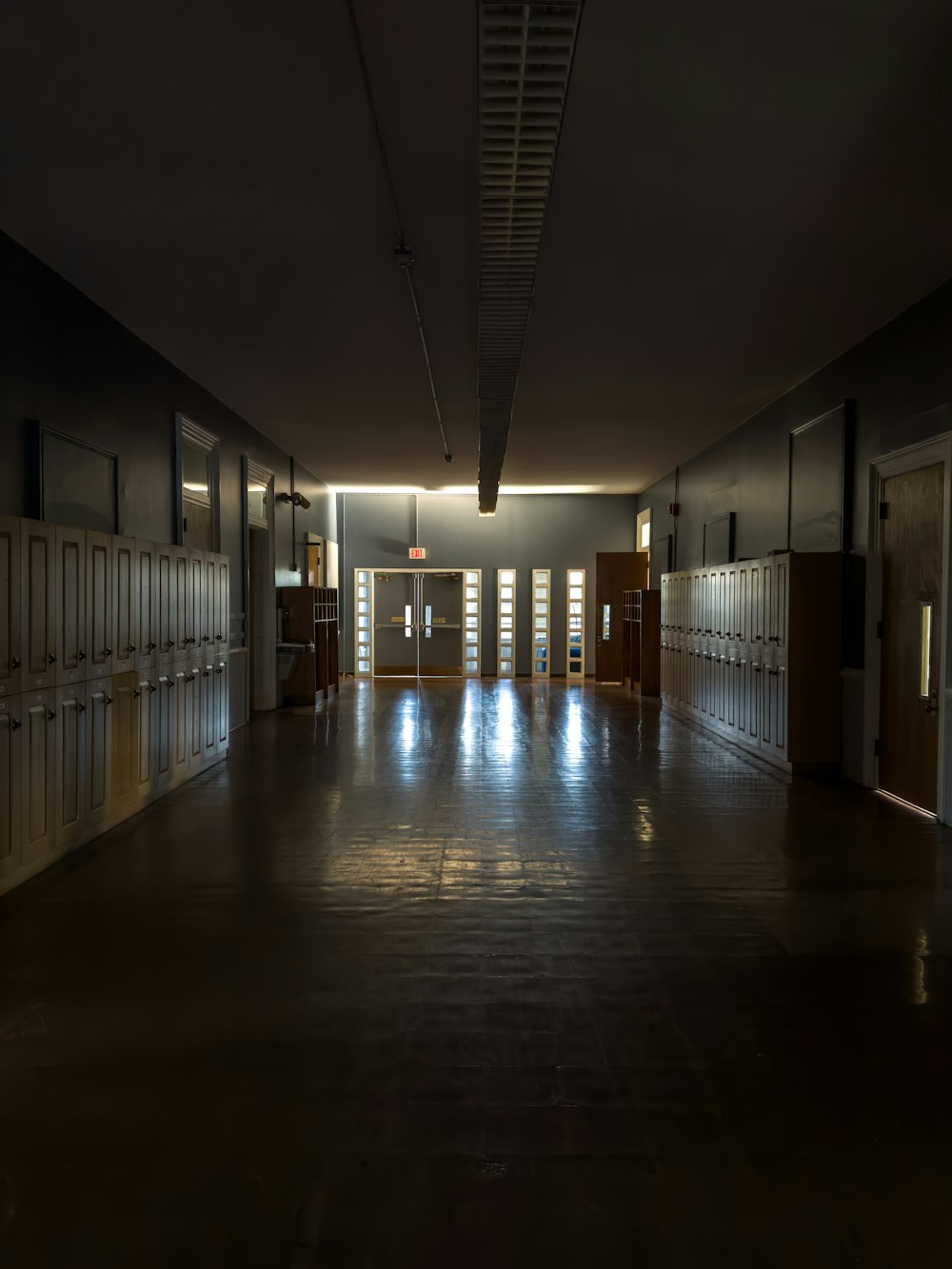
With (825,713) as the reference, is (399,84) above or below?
above

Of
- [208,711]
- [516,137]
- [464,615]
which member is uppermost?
[516,137]

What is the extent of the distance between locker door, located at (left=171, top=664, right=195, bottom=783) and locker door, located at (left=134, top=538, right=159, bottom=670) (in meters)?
0.54

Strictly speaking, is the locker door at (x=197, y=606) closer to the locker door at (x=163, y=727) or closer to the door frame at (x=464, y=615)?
the locker door at (x=163, y=727)

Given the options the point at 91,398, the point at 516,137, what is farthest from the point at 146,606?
the point at 516,137

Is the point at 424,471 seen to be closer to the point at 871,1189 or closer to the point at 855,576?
the point at 855,576

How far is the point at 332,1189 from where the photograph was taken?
218 centimetres

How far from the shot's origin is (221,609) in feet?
28.4

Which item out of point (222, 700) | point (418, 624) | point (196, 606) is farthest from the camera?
point (418, 624)

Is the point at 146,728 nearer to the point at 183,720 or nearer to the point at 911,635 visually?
the point at 183,720

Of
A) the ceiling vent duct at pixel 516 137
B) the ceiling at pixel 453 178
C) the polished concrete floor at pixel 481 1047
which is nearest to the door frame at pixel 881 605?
the polished concrete floor at pixel 481 1047

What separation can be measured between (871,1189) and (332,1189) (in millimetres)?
1329

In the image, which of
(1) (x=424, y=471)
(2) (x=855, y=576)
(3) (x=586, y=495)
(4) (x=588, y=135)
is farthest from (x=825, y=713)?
(3) (x=586, y=495)

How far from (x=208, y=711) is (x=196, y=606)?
1033 millimetres

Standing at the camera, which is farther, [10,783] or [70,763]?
[70,763]
